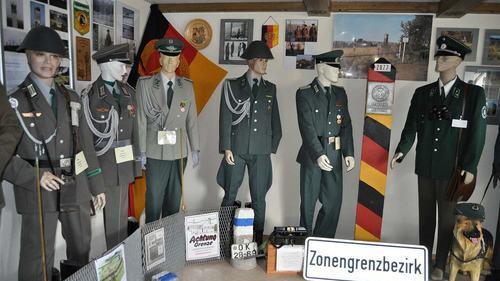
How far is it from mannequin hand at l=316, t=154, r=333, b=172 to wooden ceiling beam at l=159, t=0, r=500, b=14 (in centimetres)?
149

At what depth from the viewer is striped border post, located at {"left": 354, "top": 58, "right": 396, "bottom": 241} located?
2965mm

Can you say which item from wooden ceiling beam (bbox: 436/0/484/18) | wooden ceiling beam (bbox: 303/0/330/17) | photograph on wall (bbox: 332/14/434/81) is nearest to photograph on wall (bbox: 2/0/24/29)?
wooden ceiling beam (bbox: 303/0/330/17)

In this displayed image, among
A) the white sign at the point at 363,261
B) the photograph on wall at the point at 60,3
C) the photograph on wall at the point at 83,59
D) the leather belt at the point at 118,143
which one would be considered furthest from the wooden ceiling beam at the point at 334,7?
the white sign at the point at 363,261

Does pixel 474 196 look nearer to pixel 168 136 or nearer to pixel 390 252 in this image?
pixel 390 252

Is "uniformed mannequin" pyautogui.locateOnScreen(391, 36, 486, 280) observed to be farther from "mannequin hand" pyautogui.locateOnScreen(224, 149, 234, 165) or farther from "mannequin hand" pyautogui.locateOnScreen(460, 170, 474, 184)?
"mannequin hand" pyautogui.locateOnScreen(224, 149, 234, 165)

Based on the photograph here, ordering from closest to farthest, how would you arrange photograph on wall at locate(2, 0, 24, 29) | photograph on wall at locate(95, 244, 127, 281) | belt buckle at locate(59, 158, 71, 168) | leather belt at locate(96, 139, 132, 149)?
photograph on wall at locate(95, 244, 127, 281)
belt buckle at locate(59, 158, 71, 168)
photograph on wall at locate(2, 0, 24, 29)
leather belt at locate(96, 139, 132, 149)

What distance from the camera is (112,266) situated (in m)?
1.96

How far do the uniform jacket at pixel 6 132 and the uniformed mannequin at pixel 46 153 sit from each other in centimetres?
23

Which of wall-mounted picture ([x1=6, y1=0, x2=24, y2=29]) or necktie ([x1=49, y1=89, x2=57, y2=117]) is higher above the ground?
wall-mounted picture ([x1=6, y1=0, x2=24, y2=29])

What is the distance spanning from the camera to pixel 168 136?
280 cm

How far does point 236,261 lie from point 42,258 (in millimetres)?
1317

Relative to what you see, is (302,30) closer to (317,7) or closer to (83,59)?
(317,7)

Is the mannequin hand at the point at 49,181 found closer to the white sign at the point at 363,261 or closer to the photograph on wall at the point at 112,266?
the photograph on wall at the point at 112,266

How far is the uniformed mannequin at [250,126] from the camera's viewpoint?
3.03m
